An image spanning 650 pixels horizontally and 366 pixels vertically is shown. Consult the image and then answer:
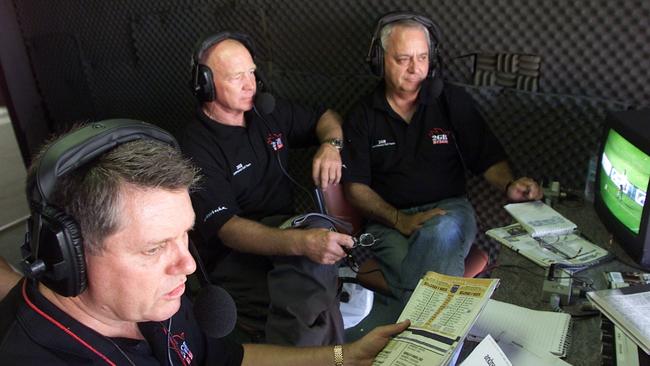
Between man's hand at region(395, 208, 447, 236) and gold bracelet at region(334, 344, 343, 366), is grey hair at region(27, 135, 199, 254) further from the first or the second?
man's hand at region(395, 208, 447, 236)

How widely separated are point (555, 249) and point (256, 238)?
3.35 feet

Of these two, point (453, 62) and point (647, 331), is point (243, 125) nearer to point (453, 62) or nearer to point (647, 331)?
point (453, 62)

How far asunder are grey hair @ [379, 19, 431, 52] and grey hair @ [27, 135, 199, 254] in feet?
4.77

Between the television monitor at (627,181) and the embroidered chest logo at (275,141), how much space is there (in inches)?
50.3

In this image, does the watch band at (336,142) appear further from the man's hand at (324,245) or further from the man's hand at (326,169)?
the man's hand at (324,245)

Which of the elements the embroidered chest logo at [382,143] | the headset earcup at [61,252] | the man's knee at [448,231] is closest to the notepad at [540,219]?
the man's knee at [448,231]

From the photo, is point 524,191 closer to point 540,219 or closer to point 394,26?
point 540,219

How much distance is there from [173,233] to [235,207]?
1.01 m

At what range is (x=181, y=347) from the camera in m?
1.19

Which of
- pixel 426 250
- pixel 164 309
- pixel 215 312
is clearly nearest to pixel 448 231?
pixel 426 250

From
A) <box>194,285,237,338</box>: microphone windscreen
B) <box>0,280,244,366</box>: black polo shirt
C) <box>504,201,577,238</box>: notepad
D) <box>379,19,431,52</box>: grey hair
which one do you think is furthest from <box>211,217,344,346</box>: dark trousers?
<box>379,19,431,52</box>: grey hair

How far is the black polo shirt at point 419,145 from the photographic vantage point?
7.28 ft

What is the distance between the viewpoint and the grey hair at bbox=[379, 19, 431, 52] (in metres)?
2.10

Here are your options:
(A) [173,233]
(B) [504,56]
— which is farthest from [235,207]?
(B) [504,56]
